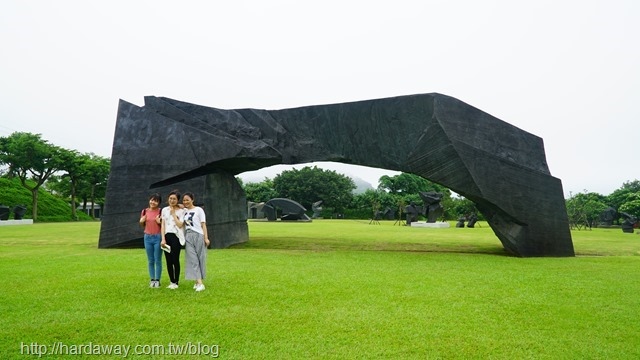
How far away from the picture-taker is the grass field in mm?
4000

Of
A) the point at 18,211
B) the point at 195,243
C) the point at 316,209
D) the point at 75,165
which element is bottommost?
the point at 195,243

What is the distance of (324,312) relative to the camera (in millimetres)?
5207

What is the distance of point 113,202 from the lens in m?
12.5

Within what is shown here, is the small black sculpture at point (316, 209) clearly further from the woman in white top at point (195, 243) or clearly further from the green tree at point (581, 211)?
the woman in white top at point (195, 243)

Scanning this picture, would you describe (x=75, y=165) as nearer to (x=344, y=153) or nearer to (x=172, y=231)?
(x=344, y=153)

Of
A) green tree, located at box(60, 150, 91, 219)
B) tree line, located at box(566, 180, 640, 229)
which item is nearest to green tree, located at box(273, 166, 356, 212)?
green tree, located at box(60, 150, 91, 219)

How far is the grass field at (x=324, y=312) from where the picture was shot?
157 inches

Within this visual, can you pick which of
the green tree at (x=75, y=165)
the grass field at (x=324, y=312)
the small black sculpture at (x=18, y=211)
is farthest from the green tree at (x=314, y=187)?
the grass field at (x=324, y=312)

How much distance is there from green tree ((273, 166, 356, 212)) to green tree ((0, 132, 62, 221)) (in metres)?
24.7

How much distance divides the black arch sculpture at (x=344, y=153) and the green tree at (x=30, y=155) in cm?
2620

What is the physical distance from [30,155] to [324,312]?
3682 cm

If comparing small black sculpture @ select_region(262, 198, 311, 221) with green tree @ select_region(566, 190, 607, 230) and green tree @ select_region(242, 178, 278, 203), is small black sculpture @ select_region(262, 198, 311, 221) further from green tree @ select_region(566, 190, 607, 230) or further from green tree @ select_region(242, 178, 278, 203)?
green tree @ select_region(566, 190, 607, 230)

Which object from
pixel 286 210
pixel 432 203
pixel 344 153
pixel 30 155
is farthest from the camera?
pixel 286 210

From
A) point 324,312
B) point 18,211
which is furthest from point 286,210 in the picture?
point 324,312
